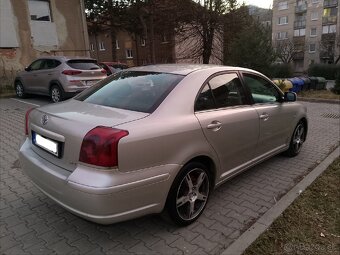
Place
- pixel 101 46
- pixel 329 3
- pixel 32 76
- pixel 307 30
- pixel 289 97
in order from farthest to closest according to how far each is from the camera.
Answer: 1. pixel 307 30
2. pixel 329 3
3. pixel 101 46
4. pixel 32 76
5. pixel 289 97

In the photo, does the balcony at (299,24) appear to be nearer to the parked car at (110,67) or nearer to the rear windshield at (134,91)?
the parked car at (110,67)

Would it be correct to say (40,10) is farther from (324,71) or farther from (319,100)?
(324,71)

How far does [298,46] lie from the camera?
60.3 m

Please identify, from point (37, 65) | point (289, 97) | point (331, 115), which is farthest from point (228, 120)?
point (37, 65)

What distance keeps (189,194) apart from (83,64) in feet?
26.9

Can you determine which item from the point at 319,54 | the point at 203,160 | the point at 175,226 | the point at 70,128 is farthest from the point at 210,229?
the point at 319,54

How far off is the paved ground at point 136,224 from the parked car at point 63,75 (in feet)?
17.4

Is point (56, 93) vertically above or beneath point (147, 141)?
beneath

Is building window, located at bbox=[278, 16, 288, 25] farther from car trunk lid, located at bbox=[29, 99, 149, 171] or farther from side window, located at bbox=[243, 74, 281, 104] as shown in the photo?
car trunk lid, located at bbox=[29, 99, 149, 171]

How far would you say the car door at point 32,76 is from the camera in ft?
36.6

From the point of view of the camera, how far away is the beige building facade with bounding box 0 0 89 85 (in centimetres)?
1515

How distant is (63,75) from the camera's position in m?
9.91

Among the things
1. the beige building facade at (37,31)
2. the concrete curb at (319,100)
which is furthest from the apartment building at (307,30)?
the concrete curb at (319,100)

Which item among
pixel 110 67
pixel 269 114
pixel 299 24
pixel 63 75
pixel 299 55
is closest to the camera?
pixel 269 114
